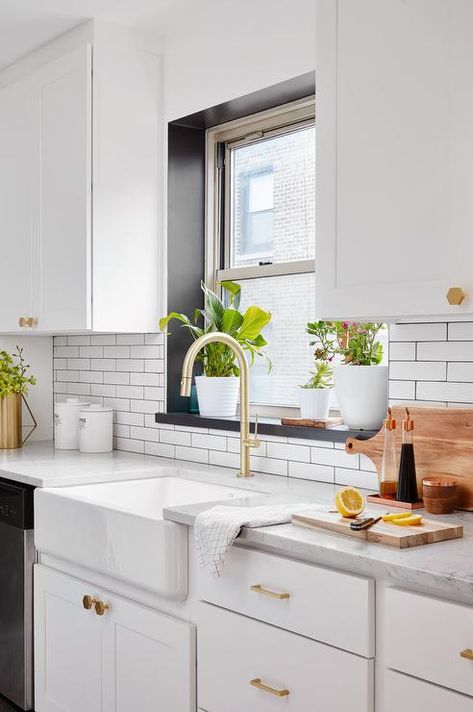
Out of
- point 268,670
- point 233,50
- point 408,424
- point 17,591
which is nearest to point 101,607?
point 17,591

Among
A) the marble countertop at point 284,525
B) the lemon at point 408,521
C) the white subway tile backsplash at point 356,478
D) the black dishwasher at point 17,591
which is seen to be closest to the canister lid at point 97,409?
the marble countertop at point 284,525

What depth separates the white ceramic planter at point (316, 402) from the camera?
9.78 feet

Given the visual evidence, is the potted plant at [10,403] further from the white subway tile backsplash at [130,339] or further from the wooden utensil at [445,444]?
the wooden utensil at [445,444]

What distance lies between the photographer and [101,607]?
248 cm

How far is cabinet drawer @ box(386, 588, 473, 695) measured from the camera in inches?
60.5

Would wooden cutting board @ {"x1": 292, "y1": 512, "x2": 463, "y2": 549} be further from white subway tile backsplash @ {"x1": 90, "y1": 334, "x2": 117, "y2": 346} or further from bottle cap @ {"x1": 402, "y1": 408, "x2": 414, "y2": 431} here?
white subway tile backsplash @ {"x1": 90, "y1": 334, "x2": 117, "y2": 346}

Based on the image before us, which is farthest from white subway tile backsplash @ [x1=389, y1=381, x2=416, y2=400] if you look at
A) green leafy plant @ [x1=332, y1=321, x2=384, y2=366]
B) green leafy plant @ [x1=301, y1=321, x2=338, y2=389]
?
green leafy plant @ [x1=301, y1=321, x2=338, y2=389]

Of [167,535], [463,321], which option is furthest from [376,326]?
[167,535]

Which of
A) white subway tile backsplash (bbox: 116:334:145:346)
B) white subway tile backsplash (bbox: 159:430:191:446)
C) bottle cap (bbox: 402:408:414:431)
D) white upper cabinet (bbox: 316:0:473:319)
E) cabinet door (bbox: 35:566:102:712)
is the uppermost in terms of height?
white upper cabinet (bbox: 316:0:473:319)

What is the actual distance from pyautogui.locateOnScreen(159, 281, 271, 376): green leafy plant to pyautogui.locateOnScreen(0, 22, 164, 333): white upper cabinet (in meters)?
0.23

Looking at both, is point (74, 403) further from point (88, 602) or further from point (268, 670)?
point (268, 670)

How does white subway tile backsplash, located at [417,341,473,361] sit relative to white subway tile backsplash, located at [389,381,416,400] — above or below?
above

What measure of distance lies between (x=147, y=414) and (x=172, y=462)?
0.34m

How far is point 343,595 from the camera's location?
176 centimetres
